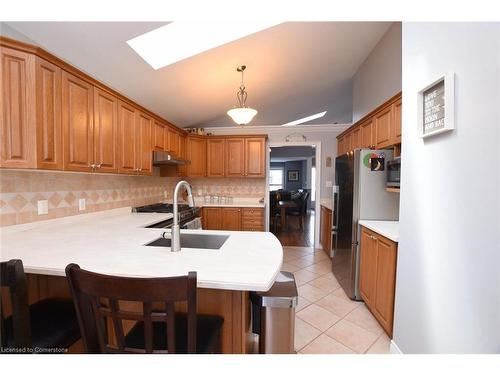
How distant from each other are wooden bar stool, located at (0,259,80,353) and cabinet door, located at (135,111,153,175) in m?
1.74

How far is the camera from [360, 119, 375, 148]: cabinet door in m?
2.62

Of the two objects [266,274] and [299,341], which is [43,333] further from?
[299,341]

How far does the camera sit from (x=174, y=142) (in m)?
3.64

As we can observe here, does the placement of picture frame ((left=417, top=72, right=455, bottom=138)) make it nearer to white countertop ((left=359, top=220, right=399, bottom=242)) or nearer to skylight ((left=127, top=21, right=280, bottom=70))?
white countertop ((left=359, top=220, right=399, bottom=242))

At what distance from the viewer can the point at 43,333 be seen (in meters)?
0.99

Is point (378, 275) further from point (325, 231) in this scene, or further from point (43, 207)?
point (43, 207)

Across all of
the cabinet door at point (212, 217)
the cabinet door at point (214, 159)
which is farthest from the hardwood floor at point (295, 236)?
the cabinet door at point (214, 159)

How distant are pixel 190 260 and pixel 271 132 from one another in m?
3.85

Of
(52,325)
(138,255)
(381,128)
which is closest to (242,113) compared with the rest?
(381,128)

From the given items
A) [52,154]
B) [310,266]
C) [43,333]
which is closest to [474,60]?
[43,333]

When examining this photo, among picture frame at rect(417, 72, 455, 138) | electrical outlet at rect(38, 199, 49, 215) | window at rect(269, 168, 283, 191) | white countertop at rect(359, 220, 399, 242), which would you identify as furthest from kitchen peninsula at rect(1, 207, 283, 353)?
window at rect(269, 168, 283, 191)

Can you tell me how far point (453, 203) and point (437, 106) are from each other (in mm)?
537

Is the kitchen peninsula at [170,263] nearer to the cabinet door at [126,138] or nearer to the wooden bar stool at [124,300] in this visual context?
the wooden bar stool at [124,300]

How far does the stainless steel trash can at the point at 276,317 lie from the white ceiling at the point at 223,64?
218cm
